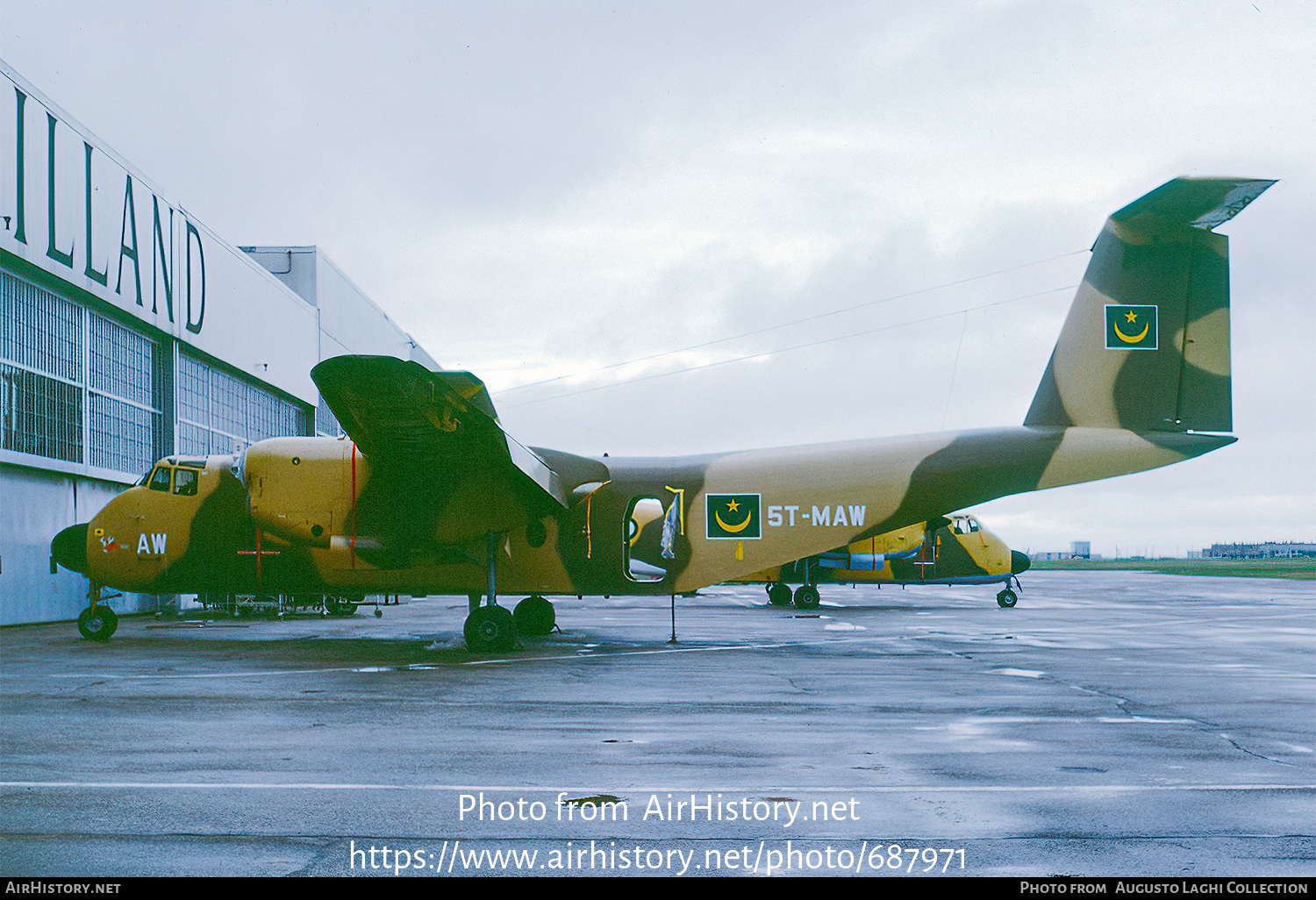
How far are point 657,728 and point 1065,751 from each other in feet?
11.2

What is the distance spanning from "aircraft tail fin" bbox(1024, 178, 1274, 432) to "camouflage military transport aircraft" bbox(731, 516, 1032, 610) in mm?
12820

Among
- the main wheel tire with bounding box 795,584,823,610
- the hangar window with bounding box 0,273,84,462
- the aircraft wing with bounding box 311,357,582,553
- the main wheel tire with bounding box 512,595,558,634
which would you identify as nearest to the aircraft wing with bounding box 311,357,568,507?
the aircraft wing with bounding box 311,357,582,553

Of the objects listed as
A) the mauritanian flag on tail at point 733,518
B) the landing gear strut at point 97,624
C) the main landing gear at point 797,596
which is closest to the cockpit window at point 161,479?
the landing gear strut at point 97,624

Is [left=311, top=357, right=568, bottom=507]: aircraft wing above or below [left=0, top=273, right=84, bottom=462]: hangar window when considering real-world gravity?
below

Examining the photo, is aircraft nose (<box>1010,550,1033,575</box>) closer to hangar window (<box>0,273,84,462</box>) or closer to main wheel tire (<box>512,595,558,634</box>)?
main wheel tire (<box>512,595,558,634</box>)

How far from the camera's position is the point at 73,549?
18.8 metres

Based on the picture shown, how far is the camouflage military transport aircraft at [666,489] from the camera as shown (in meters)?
16.7

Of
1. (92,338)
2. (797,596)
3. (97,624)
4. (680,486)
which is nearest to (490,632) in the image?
(680,486)

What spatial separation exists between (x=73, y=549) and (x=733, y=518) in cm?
1144

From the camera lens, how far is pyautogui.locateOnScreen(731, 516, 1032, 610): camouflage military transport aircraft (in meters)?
30.9

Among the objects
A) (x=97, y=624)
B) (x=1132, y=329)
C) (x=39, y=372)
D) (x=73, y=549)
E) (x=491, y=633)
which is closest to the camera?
(x=491, y=633)

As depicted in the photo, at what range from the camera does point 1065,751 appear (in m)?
8.54

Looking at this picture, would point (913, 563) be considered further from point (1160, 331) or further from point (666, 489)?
point (666, 489)

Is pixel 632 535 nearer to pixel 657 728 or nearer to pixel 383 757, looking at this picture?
pixel 657 728
